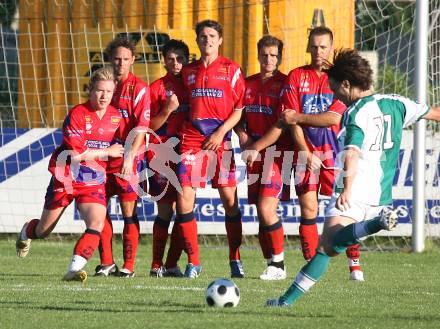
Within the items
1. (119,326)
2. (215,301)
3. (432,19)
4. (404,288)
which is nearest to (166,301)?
(215,301)

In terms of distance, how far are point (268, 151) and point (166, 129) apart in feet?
3.37

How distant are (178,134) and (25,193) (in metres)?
4.17

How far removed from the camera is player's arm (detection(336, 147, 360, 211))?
269 inches

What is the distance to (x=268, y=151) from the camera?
32.8 ft

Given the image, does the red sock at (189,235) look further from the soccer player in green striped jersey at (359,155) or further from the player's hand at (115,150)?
the soccer player in green striped jersey at (359,155)

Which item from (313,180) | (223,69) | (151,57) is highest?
(223,69)

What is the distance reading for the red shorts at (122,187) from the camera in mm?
10109

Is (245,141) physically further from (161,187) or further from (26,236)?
(26,236)

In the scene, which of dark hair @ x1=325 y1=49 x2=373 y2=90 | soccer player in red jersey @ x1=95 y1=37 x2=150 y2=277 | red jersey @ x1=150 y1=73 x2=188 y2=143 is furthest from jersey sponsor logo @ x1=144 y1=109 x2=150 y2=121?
dark hair @ x1=325 y1=49 x2=373 y2=90

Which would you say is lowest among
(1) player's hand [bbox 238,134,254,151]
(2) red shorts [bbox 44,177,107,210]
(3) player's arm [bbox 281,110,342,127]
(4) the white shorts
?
(2) red shorts [bbox 44,177,107,210]

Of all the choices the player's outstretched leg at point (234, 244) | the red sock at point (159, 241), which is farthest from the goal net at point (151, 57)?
the player's outstretched leg at point (234, 244)

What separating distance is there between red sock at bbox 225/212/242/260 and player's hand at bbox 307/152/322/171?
0.85 meters

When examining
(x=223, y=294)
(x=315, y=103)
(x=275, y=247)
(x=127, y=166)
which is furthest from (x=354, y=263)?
(x=223, y=294)

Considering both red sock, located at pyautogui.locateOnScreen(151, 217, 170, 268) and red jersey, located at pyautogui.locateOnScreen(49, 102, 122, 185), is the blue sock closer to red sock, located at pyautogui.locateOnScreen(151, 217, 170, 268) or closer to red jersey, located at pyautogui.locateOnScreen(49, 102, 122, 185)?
red jersey, located at pyautogui.locateOnScreen(49, 102, 122, 185)
